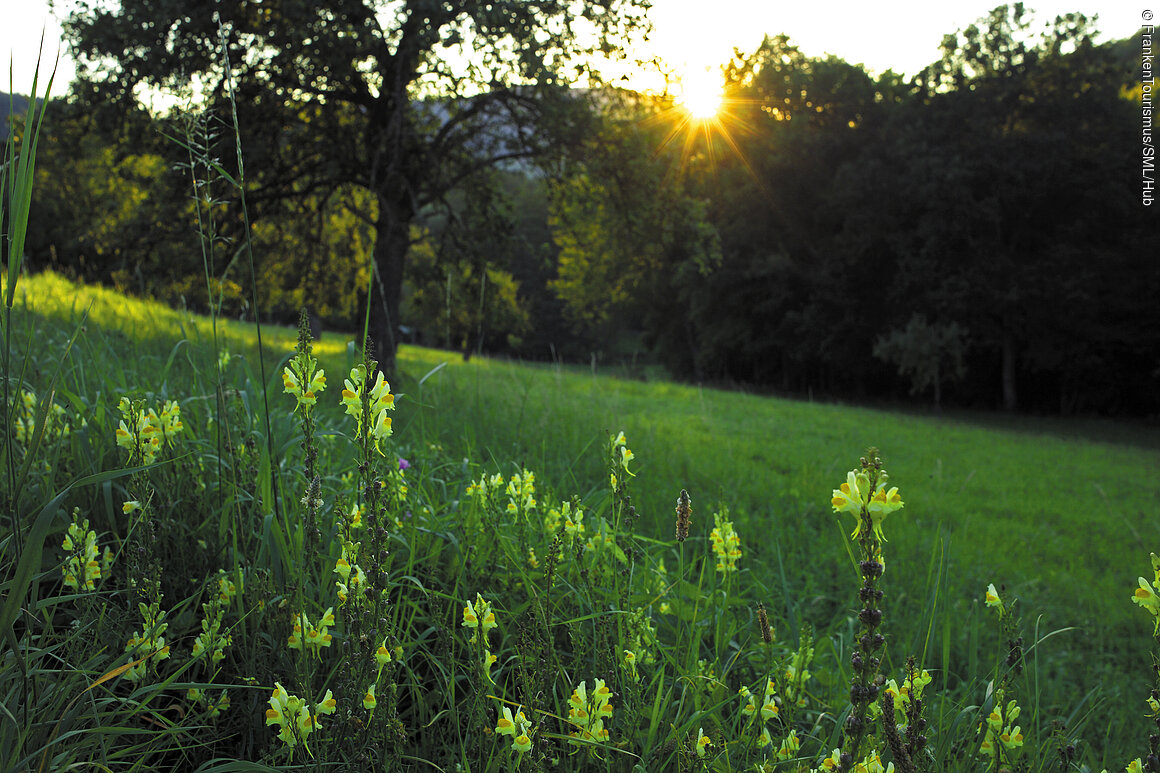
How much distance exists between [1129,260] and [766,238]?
1451 cm

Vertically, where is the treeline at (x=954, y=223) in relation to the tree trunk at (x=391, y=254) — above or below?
above

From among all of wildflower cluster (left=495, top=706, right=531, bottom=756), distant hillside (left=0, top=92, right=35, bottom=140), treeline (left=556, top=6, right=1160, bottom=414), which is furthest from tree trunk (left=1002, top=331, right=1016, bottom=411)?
distant hillside (left=0, top=92, right=35, bottom=140)

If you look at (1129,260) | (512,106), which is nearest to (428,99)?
(512,106)

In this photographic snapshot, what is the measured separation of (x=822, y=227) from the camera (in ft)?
107

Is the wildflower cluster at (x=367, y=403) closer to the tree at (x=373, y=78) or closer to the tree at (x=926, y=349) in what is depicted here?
the tree at (x=373, y=78)

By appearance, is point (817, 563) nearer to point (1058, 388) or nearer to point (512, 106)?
point (512, 106)

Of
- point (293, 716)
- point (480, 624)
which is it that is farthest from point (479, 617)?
point (293, 716)

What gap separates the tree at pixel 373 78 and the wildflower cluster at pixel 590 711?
594 centimetres

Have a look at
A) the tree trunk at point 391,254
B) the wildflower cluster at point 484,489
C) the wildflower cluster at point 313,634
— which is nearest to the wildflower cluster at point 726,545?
the wildflower cluster at point 484,489

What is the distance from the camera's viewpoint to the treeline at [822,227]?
11.0 m

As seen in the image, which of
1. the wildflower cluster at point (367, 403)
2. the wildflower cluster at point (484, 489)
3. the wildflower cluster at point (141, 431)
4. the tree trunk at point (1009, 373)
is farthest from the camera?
the tree trunk at point (1009, 373)

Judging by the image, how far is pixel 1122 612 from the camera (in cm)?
531

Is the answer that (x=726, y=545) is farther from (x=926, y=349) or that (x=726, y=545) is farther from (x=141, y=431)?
(x=926, y=349)

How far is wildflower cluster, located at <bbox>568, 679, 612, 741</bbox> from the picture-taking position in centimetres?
132
